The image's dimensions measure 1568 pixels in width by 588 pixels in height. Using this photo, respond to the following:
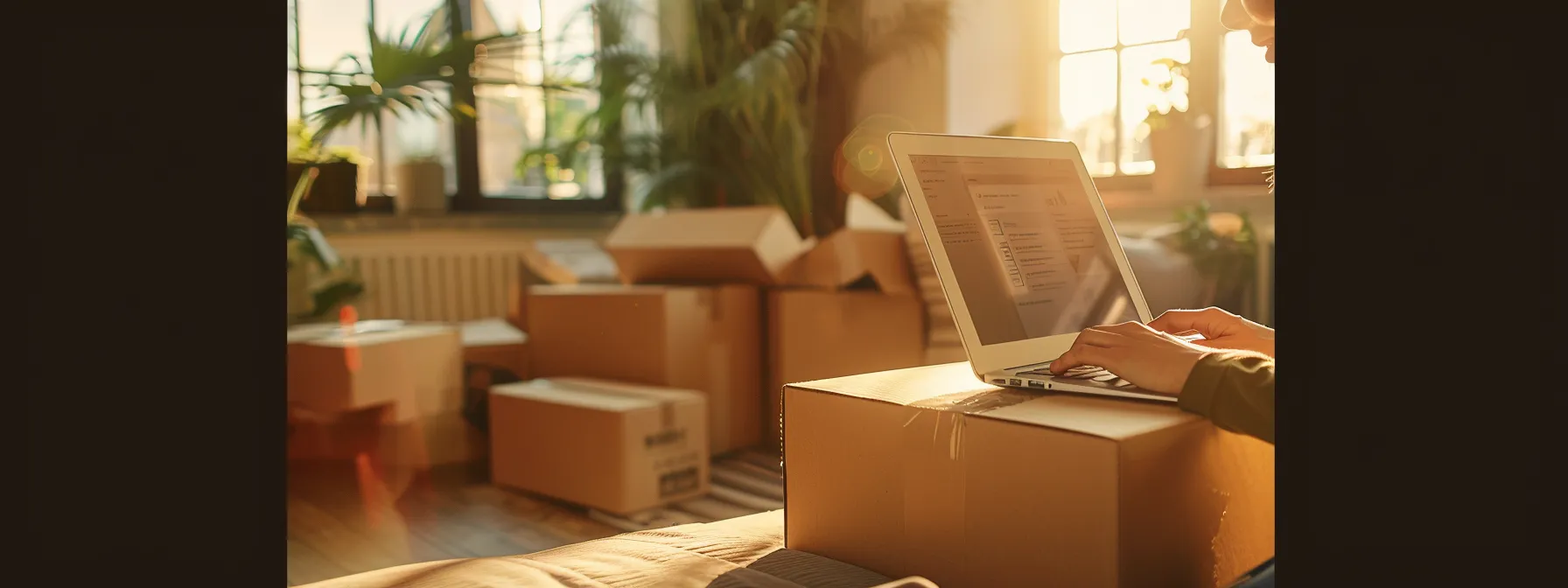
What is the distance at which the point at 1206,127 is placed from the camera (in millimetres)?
3105

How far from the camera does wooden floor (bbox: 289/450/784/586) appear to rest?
1957 millimetres

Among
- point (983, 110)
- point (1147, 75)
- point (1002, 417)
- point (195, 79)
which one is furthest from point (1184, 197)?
point (195, 79)

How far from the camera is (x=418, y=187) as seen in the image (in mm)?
3664

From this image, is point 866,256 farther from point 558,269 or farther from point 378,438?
point 378,438

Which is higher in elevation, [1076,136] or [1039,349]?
[1076,136]

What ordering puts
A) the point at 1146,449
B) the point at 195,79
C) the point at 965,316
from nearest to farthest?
the point at 195,79 < the point at 1146,449 < the point at 965,316

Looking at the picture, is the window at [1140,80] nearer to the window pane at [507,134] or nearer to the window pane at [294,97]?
the window pane at [507,134]

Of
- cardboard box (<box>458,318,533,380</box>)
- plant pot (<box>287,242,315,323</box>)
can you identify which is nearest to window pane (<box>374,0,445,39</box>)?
plant pot (<box>287,242,315,323</box>)

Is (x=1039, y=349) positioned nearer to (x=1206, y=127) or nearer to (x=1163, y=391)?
(x=1163, y=391)

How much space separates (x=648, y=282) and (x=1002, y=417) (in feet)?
7.42

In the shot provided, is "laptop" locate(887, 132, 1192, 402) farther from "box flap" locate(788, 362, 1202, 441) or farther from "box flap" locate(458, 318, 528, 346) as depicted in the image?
"box flap" locate(458, 318, 528, 346)

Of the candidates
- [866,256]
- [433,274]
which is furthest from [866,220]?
[433,274]

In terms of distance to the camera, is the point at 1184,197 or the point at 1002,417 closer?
the point at 1002,417

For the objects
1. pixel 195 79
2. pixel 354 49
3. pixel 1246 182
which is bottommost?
pixel 195 79
